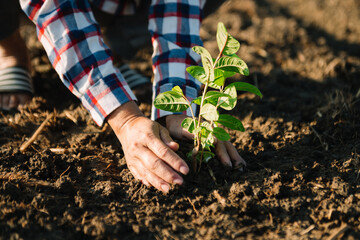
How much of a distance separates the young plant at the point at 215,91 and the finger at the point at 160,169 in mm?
131

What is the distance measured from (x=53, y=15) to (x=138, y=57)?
1.34m

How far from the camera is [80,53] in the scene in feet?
4.90

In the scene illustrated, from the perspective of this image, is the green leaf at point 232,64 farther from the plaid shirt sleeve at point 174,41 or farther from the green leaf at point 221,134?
the plaid shirt sleeve at point 174,41

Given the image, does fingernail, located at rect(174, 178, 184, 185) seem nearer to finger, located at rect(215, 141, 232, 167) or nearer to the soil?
the soil

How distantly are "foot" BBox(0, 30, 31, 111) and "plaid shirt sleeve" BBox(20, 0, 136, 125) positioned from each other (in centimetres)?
77

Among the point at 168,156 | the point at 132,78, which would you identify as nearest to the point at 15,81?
the point at 132,78

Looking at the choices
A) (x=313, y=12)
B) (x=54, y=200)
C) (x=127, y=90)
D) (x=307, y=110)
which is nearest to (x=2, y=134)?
(x=54, y=200)

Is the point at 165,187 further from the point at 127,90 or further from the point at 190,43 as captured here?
the point at 190,43

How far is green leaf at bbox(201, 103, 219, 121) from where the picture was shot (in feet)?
4.02

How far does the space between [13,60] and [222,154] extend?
1598 millimetres

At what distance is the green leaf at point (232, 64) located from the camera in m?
A: 1.16

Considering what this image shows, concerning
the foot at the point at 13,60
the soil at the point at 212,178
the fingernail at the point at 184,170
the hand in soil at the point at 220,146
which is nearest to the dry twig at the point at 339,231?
the soil at the point at 212,178

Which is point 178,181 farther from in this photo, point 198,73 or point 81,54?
point 81,54

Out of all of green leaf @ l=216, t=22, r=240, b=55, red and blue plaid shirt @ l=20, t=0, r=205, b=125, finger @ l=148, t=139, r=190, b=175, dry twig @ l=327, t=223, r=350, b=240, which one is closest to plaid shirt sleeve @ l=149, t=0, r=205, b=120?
red and blue plaid shirt @ l=20, t=0, r=205, b=125
